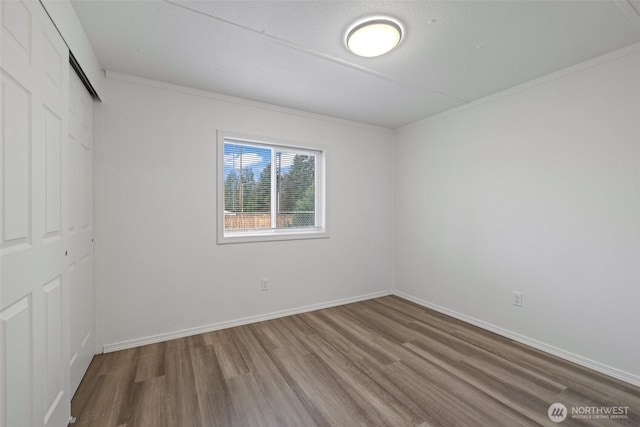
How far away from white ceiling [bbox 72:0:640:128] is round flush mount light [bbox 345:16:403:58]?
6 cm

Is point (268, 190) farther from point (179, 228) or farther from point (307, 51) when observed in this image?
point (307, 51)

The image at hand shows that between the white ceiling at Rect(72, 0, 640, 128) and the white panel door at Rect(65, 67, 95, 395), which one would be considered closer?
the white ceiling at Rect(72, 0, 640, 128)

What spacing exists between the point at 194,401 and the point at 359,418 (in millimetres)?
1080

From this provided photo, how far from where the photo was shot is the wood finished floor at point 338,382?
1.68m

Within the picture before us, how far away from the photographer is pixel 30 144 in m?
1.19

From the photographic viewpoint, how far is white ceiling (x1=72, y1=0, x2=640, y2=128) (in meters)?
1.67

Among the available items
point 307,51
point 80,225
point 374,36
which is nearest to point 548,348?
point 374,36

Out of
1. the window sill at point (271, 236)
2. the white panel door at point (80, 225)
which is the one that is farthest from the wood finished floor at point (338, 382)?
the window sill at point (271, 236)

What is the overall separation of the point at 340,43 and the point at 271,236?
2066 mm

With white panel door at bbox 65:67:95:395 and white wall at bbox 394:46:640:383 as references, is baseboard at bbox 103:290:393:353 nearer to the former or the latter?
white panel door at bbox 65:67:95:395

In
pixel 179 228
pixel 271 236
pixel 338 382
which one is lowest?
pixel 338 382

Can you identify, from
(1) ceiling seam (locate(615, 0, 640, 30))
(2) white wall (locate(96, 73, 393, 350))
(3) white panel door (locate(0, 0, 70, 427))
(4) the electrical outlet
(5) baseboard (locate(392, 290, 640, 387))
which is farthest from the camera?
(4) the electrical outlet

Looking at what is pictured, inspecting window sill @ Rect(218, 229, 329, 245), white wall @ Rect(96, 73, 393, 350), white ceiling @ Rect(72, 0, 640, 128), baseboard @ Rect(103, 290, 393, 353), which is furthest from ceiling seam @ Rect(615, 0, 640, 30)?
baseboard @ Rect(103, 290, 393, 353)

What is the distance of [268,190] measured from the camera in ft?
11.0
